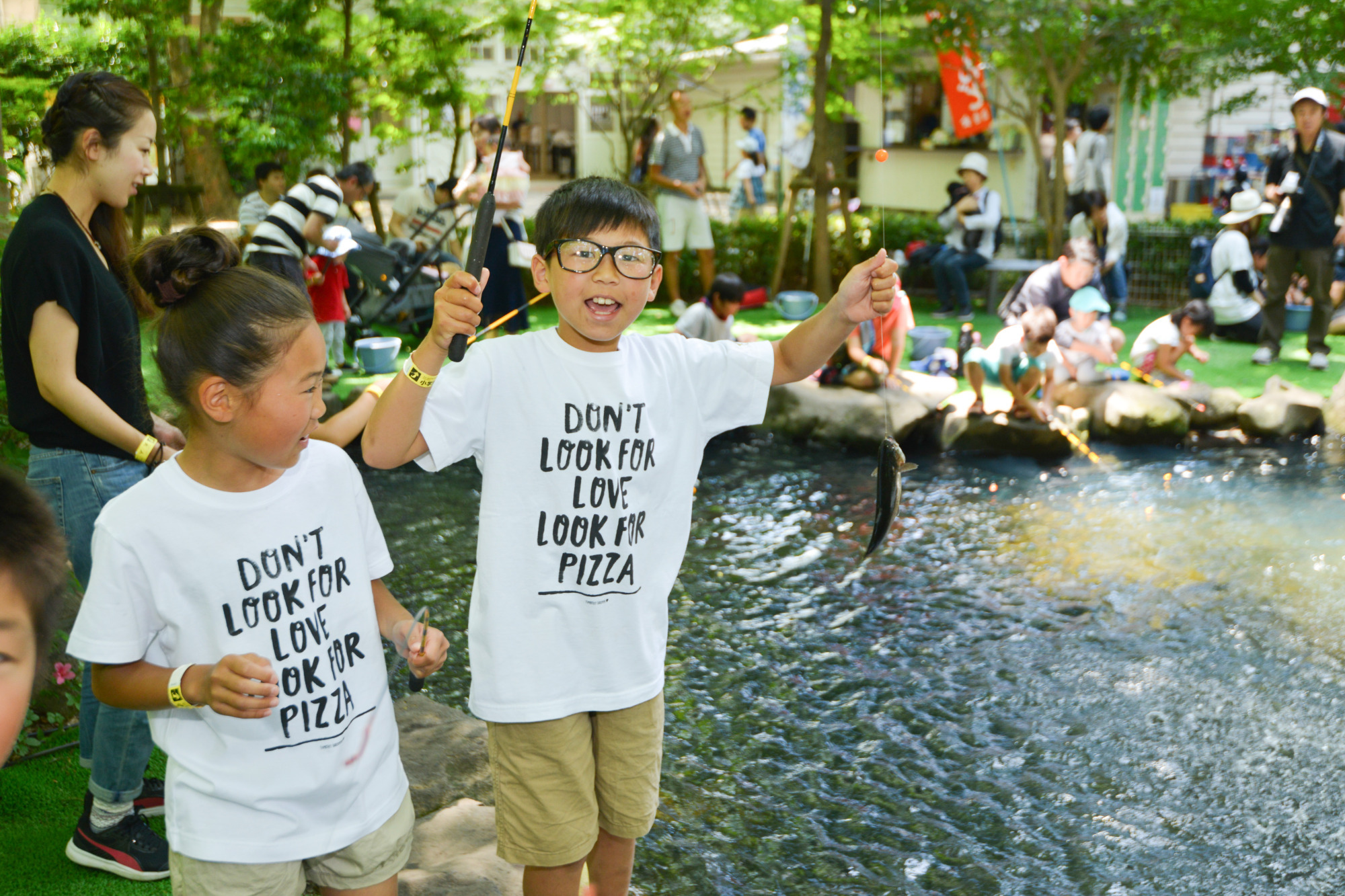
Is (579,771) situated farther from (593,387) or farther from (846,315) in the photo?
(846,315)

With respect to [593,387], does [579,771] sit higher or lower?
lower

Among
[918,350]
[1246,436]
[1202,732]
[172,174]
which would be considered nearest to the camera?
[1202,732]

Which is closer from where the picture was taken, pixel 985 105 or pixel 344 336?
pixel 344 336

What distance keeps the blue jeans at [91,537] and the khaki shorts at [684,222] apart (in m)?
8.82

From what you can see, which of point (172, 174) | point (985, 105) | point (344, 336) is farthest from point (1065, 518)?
point (172, 174)

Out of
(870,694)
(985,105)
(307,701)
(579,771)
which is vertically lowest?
(870,694)

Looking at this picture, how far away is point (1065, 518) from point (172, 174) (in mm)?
10069

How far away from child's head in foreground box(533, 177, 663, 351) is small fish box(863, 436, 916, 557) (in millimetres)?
846

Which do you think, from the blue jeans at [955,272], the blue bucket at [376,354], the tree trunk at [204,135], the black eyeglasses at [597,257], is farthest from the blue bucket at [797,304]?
the black eyeglasses at [597,257]

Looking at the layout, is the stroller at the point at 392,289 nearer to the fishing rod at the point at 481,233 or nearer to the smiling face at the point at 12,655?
the fishing rod at the point at 481,233

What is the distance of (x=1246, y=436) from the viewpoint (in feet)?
25.4

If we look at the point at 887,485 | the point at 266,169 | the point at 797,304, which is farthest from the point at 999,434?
the point at 266,169

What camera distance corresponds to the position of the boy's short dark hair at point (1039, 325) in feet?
24.8

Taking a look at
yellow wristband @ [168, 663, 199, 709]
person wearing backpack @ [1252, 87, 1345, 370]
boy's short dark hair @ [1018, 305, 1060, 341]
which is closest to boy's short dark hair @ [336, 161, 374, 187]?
boy's short dark hair @ [1018, 305, 1060, 341]
